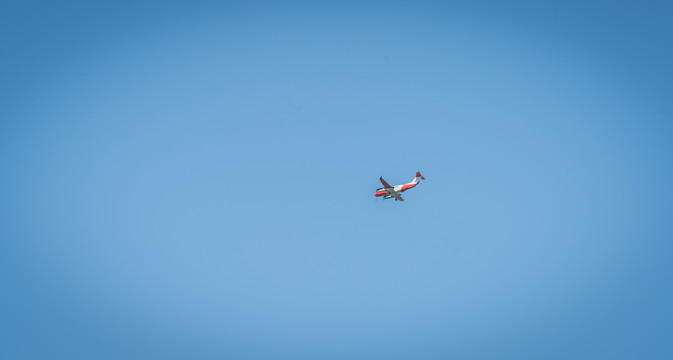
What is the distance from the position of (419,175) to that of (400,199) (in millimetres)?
5508

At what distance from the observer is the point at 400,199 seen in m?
89.2

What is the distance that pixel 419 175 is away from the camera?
289 ft
